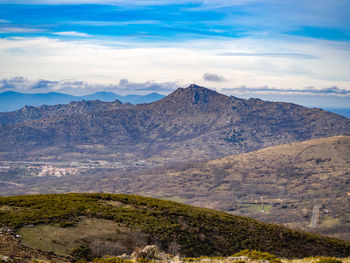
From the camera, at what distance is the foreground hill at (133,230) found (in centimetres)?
2972

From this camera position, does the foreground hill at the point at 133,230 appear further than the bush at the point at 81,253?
Yes

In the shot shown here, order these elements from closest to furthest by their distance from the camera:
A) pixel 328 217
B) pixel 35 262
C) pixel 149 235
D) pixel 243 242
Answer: pixel 35 262, pixel 149 235, pixel 243 242, pixel 328 217

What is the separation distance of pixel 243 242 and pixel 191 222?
6.74m

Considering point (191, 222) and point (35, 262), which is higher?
point (35, 262)

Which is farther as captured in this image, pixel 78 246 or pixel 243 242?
pixel 243 242

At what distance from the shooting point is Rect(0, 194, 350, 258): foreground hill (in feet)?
97.5

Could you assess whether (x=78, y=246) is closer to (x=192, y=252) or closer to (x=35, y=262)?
(x=35, y=262)

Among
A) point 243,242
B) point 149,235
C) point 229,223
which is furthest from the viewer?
point 229,223

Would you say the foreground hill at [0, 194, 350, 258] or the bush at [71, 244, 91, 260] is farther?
the foreground hill at [0, 194, 350, 258]

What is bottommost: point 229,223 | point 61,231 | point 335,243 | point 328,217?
point 328,217

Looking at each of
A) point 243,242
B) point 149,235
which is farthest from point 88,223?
point 243,242

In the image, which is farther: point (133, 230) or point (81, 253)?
point (133, 230)

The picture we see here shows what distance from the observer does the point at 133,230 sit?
34406 mm

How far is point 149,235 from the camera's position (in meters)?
34.3
